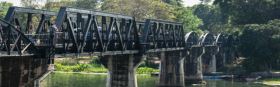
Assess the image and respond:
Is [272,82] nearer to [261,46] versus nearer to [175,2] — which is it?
[261,46]

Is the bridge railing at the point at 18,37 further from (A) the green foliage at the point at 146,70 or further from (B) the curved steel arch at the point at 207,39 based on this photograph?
(A) the green foliage at the point at 146,70

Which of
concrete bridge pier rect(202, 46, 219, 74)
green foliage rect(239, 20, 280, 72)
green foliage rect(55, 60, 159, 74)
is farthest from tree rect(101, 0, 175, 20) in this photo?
green foliage rect(239, 20, 280, 72)

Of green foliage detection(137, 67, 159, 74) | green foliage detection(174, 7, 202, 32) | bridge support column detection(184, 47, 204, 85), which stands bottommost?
green foliage detection(137, 67, 159, 74)

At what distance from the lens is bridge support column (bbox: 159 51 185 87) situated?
264ft

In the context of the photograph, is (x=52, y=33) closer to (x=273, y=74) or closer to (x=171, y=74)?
(x=171, y=74)

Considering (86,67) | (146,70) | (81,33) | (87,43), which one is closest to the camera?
(87,43)

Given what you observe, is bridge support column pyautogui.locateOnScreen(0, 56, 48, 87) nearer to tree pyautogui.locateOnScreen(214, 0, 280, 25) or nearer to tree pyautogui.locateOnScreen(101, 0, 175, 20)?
tree pyautogui.locateOnScreen(101, 0, 175, 20)

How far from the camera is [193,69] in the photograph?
315ft

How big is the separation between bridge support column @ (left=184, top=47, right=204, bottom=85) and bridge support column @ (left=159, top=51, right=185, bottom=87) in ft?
40.7

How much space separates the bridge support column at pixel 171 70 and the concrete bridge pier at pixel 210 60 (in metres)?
34.9

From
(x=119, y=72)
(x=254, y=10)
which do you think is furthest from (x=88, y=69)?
(x=119, y=72)

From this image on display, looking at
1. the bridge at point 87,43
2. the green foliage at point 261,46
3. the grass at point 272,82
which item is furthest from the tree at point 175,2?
the bridge at point 87,43

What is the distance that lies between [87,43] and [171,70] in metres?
40.2

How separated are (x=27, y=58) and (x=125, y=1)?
9837cm
